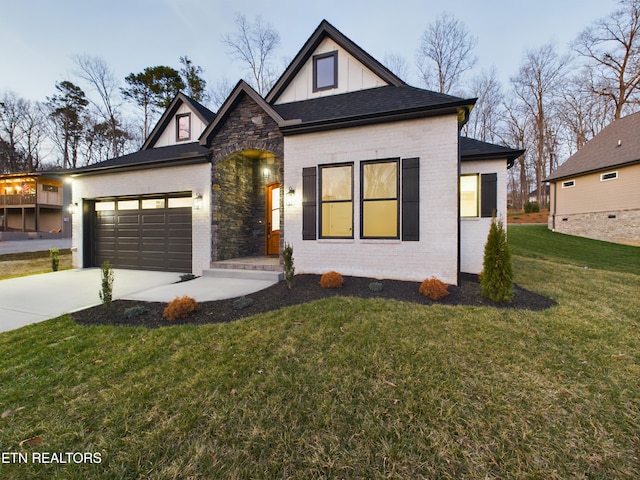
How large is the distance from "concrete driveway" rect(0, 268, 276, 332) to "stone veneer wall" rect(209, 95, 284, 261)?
158cm

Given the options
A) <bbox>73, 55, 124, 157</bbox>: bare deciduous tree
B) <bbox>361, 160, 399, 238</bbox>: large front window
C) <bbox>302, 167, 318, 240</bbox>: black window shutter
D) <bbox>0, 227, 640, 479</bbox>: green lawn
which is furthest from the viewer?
<bbox>73, 55, 124, 157</bbox>: bare deciduous tree

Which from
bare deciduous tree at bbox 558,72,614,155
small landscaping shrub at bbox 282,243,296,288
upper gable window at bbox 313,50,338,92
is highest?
bare deciduous tree at bbox 558,72,614,155

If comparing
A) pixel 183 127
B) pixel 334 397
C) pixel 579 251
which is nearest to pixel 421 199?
pixel 334 397

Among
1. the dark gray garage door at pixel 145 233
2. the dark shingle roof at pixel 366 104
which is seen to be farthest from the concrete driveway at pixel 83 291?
the dark shingle roof at pixel 366 104

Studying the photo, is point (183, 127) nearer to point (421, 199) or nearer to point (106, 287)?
point (106, 287)

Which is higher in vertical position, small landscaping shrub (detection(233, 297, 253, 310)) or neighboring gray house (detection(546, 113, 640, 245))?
neighboring gray house (detection(546, 113, 640, 245))

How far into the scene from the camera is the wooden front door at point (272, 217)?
28.8 ft

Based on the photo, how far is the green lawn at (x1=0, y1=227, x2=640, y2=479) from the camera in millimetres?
1732

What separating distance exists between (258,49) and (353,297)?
17.6 m

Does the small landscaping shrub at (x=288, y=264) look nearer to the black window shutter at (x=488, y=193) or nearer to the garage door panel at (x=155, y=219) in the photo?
the garage door panel at (x=155, y=219)

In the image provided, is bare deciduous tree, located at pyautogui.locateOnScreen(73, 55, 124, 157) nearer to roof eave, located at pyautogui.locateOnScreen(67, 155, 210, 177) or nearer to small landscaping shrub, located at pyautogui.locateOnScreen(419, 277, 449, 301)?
roof eave, located at pyautogui.locateOnScreen(67, 155, 210, 177)

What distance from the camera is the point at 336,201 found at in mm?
6465

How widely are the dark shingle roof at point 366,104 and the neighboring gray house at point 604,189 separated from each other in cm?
1502

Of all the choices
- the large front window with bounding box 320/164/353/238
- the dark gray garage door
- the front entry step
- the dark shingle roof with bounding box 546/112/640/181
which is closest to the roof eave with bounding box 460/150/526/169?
the large front window with bounding box 320/164/353/238
